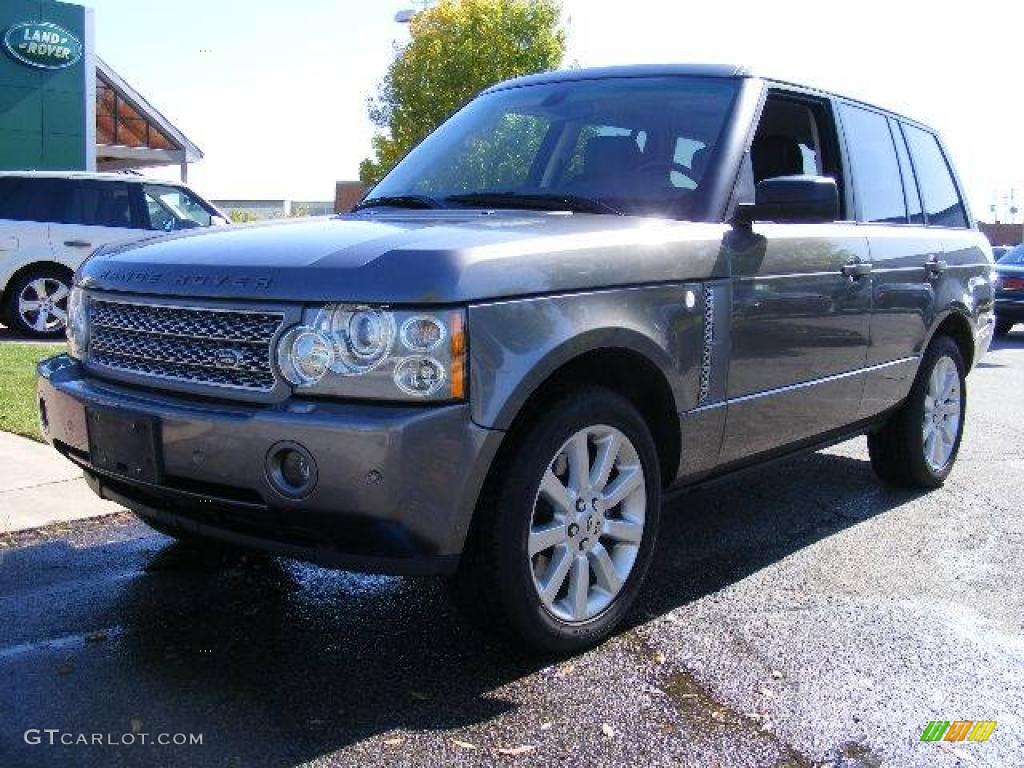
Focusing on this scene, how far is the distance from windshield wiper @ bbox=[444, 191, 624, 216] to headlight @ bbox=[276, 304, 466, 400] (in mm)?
1215

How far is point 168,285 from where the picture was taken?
3.19m

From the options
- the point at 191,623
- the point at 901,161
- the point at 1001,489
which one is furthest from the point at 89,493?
the point at 1001,489

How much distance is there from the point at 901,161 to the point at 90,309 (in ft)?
13.4

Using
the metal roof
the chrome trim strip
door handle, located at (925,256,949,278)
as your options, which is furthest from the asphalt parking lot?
the metal roof

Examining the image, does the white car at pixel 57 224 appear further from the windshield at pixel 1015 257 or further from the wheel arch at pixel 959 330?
the windshield at pixel 1015 257

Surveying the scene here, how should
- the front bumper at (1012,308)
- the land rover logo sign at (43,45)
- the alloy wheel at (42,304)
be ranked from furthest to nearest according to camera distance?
1. the land rover logo sign at (43,45)
2. the front bumper at (1012,308)
3. the alloy wheel at (42,304)

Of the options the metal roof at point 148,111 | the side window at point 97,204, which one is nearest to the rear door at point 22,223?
the side window at point 97,204

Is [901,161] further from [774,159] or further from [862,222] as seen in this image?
[774,159]

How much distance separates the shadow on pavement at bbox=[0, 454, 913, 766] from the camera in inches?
115

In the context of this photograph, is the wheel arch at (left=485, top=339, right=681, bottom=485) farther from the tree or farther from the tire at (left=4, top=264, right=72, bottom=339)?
the tree

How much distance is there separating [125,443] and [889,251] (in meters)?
3.51

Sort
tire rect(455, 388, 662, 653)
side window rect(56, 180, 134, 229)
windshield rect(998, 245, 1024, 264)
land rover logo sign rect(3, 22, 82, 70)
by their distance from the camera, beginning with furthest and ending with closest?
land rover logo sign rect(3, 22, 82, 70), windshield rect(998, 245, 1024, 264), side window rect(56, 180, 134, 229), tire rect(455, 388, 662, 653)

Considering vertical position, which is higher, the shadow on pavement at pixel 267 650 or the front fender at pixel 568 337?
the front fender at pixel 568 337

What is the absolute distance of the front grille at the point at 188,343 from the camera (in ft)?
9.81
